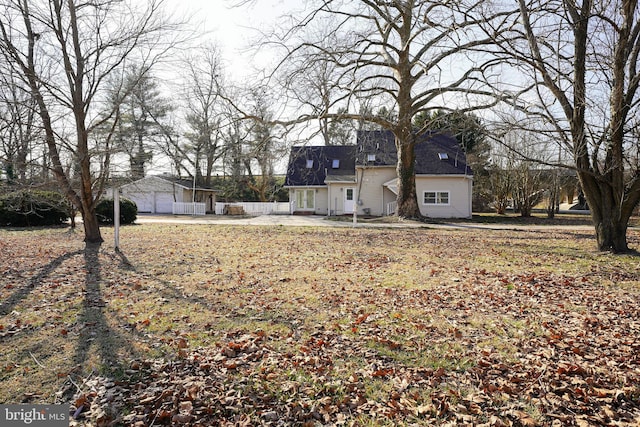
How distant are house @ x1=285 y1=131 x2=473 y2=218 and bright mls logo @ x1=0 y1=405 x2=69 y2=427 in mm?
21153

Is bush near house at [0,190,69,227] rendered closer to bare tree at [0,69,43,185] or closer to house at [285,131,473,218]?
bare tree at [0,69,43,185]

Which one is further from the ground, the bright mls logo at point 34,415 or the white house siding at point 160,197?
the white house siding at point 160,197

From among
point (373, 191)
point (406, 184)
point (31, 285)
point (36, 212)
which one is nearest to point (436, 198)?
point (373, 191)

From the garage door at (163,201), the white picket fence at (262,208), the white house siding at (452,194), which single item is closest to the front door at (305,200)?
the white picket fence at (262,208)

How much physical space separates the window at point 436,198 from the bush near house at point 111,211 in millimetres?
18355

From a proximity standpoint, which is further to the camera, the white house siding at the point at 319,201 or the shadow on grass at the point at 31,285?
the white house siding at the point at 319,201

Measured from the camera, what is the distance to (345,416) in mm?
2785

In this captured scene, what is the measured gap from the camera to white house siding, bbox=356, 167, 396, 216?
88.0ft

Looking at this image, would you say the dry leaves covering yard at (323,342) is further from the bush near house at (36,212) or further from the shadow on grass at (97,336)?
the bush near house at (36,212)

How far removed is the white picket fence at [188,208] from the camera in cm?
3091

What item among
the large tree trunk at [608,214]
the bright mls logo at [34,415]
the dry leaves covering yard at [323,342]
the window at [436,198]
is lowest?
the bright mls logo at [34,415]

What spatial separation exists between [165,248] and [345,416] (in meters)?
8.33

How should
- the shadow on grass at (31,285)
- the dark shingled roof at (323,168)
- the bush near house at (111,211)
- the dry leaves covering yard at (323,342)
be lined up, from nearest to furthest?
1. the dry leaves covering yard at (323,342)
2. the shadow on grass at (31,285)
3. the bush near house at (111,211)
4. the dark shingled roof at (323,168)

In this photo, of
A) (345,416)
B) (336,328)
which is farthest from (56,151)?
(345,416)
